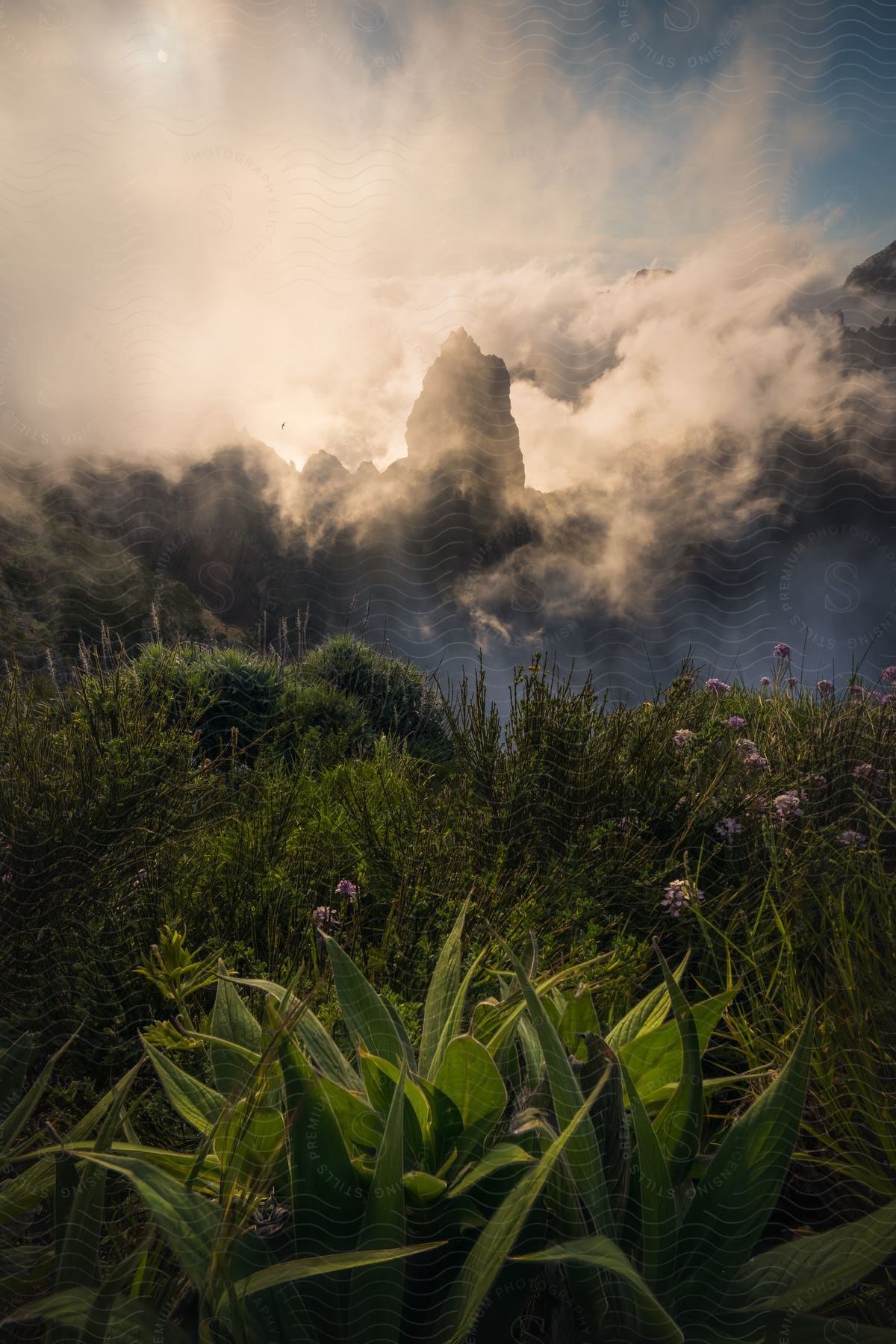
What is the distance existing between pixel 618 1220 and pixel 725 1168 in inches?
6.0

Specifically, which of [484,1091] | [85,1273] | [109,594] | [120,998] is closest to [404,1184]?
[484,1091]

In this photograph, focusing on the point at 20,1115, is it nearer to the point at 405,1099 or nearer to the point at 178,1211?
the point at 178,1211

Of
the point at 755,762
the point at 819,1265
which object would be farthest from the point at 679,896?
the point at 819,1265

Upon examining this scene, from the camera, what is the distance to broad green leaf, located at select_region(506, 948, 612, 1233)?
0.79m

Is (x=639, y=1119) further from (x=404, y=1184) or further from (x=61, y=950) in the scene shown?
(x=61, y=950)

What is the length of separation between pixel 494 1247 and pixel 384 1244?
0.43 ft

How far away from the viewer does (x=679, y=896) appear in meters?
2.20

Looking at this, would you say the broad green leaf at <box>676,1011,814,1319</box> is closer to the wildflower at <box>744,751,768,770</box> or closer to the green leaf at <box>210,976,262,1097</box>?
the green leaf at <box>210,976,262,1097</box>

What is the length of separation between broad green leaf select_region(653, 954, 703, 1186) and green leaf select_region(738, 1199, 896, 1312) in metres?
0.13

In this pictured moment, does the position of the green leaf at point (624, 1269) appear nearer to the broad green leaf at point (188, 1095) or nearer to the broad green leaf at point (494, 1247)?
the broad green leaf at point (494, 1247)

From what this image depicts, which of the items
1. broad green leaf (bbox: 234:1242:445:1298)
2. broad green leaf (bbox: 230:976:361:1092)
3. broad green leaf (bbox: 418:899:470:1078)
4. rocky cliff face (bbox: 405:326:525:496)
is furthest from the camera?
rocky cliff face (bbox: 405:326:525:496)

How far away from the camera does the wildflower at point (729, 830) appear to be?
2711 mm

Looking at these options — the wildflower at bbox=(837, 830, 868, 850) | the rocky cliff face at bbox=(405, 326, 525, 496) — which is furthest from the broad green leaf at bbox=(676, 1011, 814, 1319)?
the rocky cliff face at bbox=(405, 326, 525, 496)

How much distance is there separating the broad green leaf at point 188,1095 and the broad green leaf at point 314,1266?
321mm
